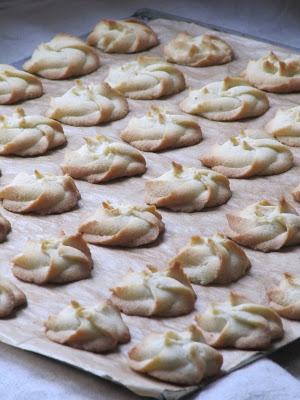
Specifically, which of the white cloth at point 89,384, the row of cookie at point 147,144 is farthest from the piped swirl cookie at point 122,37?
the white cloth at point 89,384

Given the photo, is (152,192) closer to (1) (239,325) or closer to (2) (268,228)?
(2) (268,228)

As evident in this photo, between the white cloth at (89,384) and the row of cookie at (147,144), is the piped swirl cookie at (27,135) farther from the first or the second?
the white cloth at (89,384)

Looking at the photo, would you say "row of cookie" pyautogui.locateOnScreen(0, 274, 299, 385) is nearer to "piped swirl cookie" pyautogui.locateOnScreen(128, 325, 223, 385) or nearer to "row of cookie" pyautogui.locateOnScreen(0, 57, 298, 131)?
"piped swirl cookie" pyautogui.locateOnScreen(128, 325, 223, 385)

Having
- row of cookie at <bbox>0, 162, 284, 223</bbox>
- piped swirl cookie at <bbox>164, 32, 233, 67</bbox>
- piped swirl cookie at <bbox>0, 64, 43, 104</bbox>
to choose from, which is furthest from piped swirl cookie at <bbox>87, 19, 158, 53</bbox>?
row of cookie at <bbox>0, 162, 284, 223</bbox>

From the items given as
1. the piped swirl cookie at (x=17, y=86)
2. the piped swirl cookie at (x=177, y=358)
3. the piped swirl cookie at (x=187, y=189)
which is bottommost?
the piped swirl cookie at (x=17, y=86)

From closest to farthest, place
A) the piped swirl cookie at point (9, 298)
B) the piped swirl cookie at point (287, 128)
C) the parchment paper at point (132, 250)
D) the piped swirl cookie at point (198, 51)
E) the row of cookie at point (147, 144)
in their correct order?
the parchment paper at point (132, 250) < the piped swirl cookie at point (9, 298) < the row of cookie at point (147, 144) < the piped swirl cookie at point (287, 128) < the piped swirl cookie at point (198, 51)
